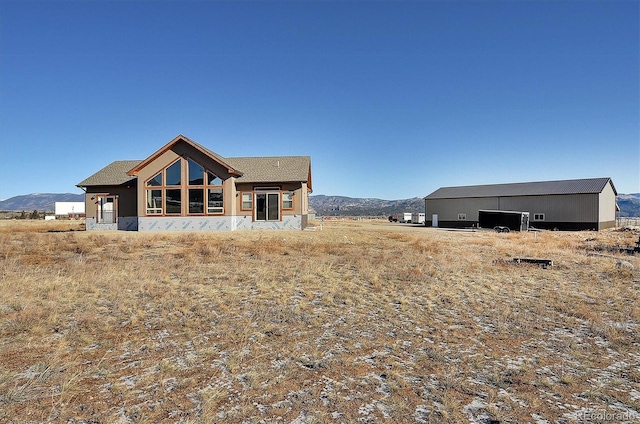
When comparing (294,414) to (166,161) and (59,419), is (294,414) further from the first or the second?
(166,161)

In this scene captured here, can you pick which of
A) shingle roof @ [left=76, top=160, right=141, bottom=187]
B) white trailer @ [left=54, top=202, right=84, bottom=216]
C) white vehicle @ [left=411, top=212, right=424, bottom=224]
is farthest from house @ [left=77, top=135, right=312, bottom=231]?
white trailer @ [left=54, top=202, right=84, bottom=216]

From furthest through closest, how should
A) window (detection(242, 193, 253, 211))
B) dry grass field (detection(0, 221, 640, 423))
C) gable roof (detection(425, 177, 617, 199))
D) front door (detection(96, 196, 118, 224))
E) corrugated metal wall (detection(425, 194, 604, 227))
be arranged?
gable roof (detection(425, 177, 617, 199))
corrugated metal wall (detection(425, 194, 604, 227))
front door (detection(96, 196, 118, 224))
window (detection(242, 193, 253, 211))
dry grass field (detection(0, 221, 640, 423))

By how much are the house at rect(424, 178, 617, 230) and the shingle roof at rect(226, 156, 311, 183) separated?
87.1 feet

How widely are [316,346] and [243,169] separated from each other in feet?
91.2

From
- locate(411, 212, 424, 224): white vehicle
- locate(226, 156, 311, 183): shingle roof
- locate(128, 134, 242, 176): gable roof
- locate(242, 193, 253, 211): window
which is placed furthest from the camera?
locate(411, 212, 424, 224): white vehicle

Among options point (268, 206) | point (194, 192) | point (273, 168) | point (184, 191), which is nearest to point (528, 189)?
point (273, 168)

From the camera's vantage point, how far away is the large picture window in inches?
1071

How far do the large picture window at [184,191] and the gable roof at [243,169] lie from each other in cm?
131

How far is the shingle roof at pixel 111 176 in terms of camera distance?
1158 inches

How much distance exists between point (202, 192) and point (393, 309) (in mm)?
22655

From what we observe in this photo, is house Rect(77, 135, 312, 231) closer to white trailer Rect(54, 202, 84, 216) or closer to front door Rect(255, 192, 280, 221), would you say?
front door Rect(255, 192, 280, 221)

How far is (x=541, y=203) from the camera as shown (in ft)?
142

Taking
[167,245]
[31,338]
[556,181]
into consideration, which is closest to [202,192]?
[167,245]

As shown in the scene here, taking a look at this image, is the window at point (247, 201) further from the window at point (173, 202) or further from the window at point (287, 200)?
the window at point (173, 202)
